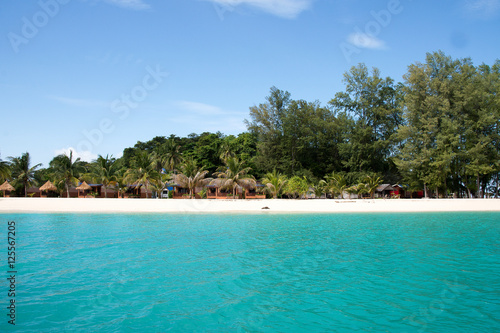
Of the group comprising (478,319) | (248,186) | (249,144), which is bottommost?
(478,319)

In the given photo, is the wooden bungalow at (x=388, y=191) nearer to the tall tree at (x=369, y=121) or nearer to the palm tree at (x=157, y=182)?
the tall tree at (x=369, y=121)

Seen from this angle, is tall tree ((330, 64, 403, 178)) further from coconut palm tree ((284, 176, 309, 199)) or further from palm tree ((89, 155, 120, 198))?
palm tree ((89, 155, 120, 198))

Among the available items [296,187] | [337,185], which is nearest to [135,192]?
[296,187]

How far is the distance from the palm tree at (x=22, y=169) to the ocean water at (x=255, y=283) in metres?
32.9

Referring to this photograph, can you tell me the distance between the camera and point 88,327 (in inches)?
220

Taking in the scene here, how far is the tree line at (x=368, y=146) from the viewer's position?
3716 centimetres

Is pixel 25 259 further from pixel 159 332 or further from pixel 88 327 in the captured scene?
pixel 159 332

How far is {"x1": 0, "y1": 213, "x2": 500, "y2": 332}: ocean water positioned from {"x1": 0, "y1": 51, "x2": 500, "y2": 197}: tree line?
24549 millimetres

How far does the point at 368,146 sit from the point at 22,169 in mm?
43335

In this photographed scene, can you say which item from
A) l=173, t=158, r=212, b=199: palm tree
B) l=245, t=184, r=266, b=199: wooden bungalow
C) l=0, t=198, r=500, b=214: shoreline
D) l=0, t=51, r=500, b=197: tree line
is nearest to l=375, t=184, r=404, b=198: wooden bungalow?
l=0, t=51, r=500, b=197: tree line

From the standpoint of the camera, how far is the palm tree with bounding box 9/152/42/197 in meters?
41.4

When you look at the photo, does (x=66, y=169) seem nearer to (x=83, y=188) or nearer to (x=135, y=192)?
(x=83, y=188)

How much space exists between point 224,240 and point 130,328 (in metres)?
8.03

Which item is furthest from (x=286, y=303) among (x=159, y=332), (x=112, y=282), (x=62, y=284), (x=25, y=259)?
(x=25, y=259)
